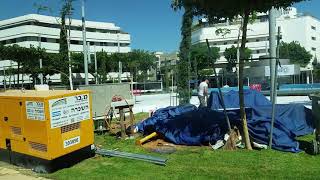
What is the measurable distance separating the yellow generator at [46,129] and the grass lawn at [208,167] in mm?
359

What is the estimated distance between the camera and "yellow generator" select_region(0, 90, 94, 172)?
372 inches

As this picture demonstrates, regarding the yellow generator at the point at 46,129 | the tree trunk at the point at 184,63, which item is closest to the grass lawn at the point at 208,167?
the yellow generator at the point at 46,129

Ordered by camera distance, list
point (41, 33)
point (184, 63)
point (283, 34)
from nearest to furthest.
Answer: point (184, 63) → point (41, 33) → point (283, 34)

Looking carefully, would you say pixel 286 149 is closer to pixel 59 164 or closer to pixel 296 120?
pixel 296 120

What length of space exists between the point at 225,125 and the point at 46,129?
4.32 meters

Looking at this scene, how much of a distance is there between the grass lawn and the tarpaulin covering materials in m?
0.60

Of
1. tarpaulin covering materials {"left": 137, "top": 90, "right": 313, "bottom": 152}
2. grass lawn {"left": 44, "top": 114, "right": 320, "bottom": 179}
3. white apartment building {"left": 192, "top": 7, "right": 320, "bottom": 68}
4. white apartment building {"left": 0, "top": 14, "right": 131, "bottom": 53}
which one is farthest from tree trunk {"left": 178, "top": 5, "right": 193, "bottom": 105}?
white apartment building {"left": 192, "top": 7, "right": 320, "bottom": 68}

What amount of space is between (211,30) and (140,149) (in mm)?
107045

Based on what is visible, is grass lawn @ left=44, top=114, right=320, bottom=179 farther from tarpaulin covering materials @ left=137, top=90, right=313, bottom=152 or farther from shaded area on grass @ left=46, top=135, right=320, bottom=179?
tarpaulin covering materials @ left=137, top=90, right=313, bottom=152

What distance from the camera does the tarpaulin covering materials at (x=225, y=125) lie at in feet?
35.4

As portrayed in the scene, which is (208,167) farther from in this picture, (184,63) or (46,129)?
(184,63)

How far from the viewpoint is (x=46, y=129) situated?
9336mm

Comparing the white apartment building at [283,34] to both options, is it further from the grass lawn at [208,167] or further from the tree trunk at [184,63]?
the grass lawn at [208,167]

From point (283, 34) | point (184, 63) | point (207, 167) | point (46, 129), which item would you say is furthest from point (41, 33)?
point (207, 167)
